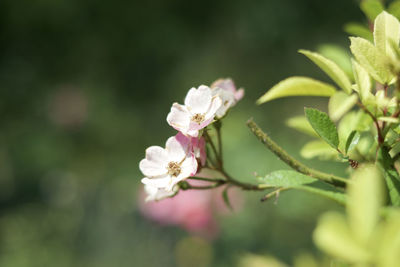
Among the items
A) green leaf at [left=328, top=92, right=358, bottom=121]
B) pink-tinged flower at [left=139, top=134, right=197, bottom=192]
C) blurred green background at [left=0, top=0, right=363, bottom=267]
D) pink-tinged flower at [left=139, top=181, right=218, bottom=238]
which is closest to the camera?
green leaf at [left=328, top=92, right=358, bottom=121]

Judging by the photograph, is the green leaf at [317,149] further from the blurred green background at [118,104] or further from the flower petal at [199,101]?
the blurred green background at [118,104]

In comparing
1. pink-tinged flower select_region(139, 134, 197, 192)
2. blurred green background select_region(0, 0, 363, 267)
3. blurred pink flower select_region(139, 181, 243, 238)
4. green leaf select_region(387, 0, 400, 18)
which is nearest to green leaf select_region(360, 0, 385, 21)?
green leaf select_region(387, 0, 400, 18)

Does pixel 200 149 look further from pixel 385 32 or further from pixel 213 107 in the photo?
pixel 385 32

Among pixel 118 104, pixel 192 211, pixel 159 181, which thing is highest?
pixel 118 104

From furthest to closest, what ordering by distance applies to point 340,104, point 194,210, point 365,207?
point 194,210 < point 340,104 < point 365,207

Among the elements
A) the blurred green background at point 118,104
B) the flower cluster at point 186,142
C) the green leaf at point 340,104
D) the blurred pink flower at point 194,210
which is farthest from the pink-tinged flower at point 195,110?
the blurred green background at point 118,104

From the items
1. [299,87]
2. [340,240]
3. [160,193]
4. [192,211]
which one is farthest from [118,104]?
[340,240]

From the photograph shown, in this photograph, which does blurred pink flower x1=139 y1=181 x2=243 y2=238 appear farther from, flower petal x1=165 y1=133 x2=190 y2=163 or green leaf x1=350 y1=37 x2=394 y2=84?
green leaf x1=350 y1=37 x2=394 y2=84
